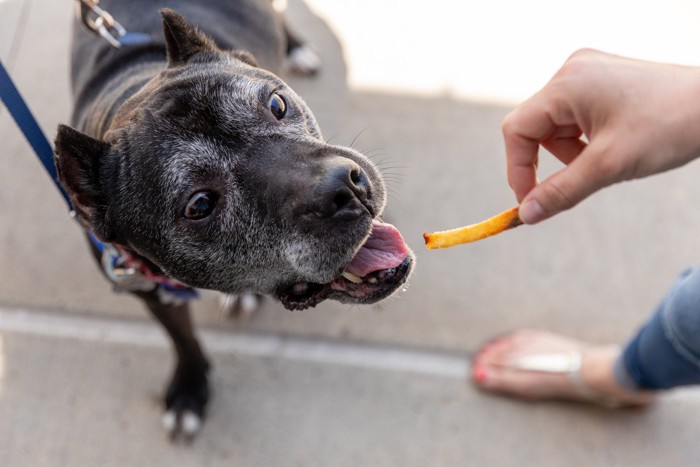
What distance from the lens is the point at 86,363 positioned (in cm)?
368

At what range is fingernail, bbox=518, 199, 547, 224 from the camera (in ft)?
7.40

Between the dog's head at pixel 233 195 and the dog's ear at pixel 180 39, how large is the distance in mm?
41

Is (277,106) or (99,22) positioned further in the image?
(99,22)

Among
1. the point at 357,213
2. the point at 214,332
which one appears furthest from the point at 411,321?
the point at 357,213

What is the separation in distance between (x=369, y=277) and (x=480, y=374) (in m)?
1.53

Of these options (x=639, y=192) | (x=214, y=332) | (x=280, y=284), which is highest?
(x=280, y=284)

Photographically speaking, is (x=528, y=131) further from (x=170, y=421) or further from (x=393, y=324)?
(x=170, y=421)

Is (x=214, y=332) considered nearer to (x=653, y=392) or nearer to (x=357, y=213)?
(x=357, y=213)

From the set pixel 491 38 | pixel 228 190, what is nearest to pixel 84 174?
pixel 228 190

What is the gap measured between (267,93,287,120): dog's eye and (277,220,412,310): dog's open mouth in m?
0.60

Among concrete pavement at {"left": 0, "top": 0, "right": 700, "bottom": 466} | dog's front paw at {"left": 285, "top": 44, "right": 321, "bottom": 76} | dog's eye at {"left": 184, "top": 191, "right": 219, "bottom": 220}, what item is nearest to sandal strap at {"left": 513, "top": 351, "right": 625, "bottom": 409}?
concrete pavement at {"left": 0, "top": 0, "right": 700, "bottom": 466}

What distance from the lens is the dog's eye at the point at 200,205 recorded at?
2.32m

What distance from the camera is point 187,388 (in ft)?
11.4

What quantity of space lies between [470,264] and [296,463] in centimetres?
165
